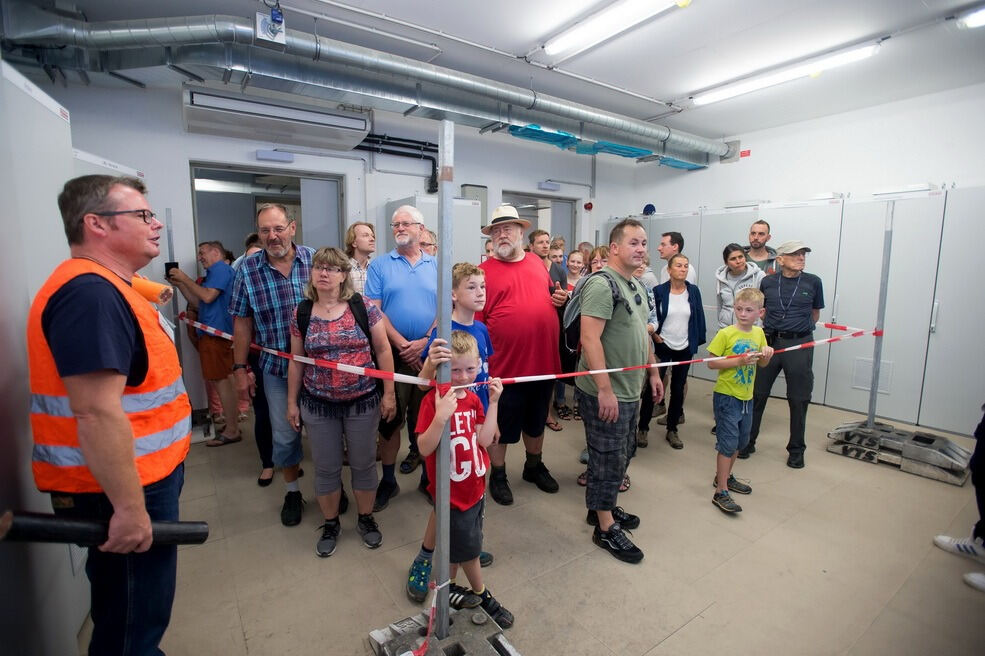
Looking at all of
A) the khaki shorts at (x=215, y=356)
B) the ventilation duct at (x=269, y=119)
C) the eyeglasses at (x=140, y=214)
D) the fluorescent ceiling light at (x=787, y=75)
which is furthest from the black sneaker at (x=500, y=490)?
the fluorescent ceiling light at (x=787, y=75)

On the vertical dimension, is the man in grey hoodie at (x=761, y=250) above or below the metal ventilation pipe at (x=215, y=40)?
below

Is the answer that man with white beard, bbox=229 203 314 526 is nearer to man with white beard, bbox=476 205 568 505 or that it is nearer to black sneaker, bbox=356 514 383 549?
black sneaker, bbox=356 514 383 549

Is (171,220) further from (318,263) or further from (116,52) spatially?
(318,263)

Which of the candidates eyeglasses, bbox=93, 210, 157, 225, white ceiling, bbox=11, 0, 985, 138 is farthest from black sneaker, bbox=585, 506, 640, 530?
white ceiling, bbox=11, 0, 985, 138

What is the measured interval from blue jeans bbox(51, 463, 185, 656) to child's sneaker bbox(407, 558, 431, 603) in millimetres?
997

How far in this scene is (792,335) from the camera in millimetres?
3688

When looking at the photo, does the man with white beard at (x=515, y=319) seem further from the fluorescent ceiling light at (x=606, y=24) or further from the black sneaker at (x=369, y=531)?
the fluorescent ceiling light at (x=606, y=24)

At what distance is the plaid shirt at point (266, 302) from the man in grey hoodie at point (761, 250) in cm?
403

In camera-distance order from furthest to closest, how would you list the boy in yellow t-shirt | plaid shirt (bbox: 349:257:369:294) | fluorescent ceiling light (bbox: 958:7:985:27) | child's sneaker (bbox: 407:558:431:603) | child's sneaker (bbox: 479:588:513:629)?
fluorescent ceiling light (bbox: 958:7:985:27) < plaid shirt (bbox: 349:257:369:294) < the boy in yellow t-shirt < child's sneaker (bbox: 407:558:431:603) < child's sneaker (bbox: 479:588:513:629)

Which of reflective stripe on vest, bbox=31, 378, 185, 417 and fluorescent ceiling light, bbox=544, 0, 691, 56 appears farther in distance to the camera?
fluorescent ceiling light, bbox=544, 0, 691, 56

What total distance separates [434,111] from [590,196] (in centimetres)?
365

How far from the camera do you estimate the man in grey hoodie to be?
4.41 m

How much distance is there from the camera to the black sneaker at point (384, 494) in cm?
282

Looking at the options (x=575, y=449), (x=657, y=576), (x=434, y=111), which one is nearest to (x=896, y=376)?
(x=575, y=449)
